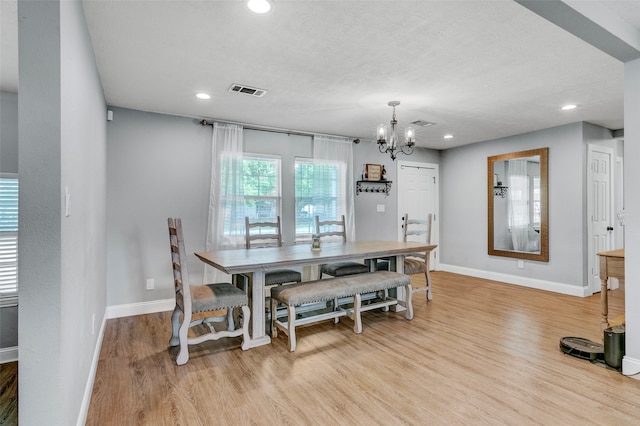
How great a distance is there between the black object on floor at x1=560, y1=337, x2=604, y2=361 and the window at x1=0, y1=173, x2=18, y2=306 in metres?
4.51

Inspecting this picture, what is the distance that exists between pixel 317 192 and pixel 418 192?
221 centimetres

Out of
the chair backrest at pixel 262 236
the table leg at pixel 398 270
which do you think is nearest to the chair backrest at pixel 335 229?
the chair backrest at pixel 262 236

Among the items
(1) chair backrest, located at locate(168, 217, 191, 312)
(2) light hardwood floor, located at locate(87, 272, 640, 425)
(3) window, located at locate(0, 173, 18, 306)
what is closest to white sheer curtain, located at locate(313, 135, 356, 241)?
(2) light hardwood floor, located at locate(87, 272, 640, 425)

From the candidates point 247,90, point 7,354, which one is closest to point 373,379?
point 247,90

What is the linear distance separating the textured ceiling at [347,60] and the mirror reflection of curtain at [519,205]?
1.24m

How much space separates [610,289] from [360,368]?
15.6ft

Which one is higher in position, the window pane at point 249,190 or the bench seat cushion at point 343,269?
the window pane at point 249,190

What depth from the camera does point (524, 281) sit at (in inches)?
203

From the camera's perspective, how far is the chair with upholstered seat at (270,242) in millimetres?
3619

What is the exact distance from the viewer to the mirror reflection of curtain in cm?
519

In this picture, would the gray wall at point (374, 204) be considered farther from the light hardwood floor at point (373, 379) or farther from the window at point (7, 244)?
the window at point (7, 244)

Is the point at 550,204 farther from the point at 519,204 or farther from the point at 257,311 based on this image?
the point at 257,311

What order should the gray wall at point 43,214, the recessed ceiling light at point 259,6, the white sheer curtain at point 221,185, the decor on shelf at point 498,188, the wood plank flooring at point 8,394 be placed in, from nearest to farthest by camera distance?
the gray wall at point 43,214 < the recessed ceiling light at point 259,6 < the wood plank flooring at point 8,394 < the white sheer curtain at point 221,185 < the decor on shelf at point 498,188

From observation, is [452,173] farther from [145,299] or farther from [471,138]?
[145,299]
